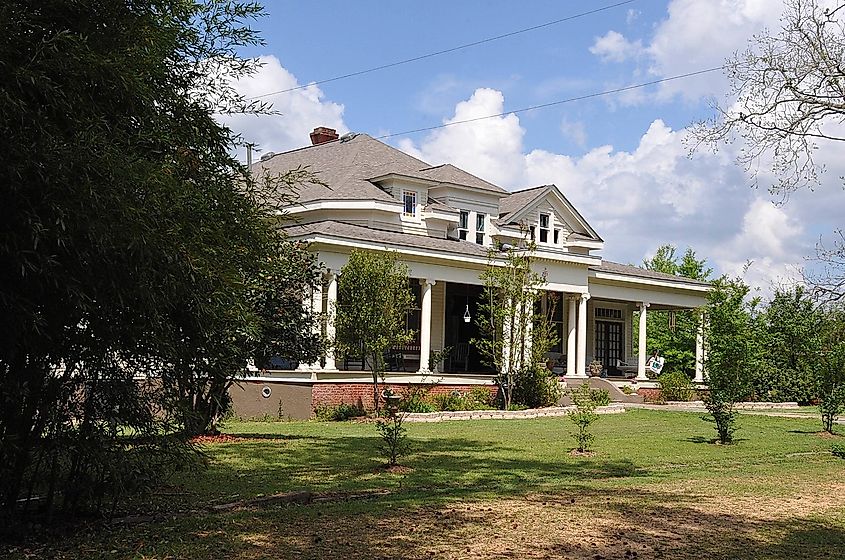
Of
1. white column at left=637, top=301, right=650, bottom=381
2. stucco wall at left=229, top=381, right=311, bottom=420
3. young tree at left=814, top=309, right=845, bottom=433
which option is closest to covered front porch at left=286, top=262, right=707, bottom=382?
white column at left=637, top=301, right=650, bottom=381

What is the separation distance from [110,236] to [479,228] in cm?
2834

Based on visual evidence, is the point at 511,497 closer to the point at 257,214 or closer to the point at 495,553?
the point at 495,553

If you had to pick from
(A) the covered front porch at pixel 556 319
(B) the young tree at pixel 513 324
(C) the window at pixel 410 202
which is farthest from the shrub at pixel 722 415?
(C) the window at pixel 410 202

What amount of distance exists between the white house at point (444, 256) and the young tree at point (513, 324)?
5.11 feet

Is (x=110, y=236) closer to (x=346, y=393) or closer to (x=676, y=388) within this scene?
(x=346, y=393)

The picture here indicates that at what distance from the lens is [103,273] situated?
282 inches

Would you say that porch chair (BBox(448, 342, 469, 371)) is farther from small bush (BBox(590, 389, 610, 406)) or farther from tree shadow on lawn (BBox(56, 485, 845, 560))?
tree shadow on lawn (BBox(56, 485, 845, 560))

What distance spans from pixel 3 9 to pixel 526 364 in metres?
22.5

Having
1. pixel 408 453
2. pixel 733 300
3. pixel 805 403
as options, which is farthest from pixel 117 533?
pixel 805 403

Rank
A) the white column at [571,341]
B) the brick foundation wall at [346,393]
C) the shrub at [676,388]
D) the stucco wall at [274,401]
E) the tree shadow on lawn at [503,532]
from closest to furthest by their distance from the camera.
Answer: the tree shadow on lawn at [503,532]
the stucco wall at [274,401]
the brick foundation wall at [346,393]
the white column at [571,341]
the shrub at [676,388]

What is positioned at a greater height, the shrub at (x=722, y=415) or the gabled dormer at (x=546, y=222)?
the gabled dormer at (x=546, y=222)

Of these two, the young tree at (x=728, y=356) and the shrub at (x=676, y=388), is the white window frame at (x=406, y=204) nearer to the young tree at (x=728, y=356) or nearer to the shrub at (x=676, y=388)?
the shrub at (x=676, y=388)

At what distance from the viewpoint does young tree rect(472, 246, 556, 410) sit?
26812mm

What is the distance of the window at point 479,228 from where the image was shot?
34.5 m
